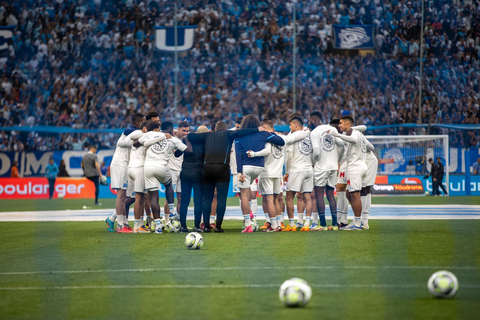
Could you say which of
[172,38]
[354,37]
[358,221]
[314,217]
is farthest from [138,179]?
[354,37]

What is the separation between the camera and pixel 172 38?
31.5 meters

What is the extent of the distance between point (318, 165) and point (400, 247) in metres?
3.20

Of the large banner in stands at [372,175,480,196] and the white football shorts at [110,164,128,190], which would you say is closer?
the white football shorts at [110,164,128,190]

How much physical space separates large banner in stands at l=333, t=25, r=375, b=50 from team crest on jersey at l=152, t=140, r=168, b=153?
2107 cm

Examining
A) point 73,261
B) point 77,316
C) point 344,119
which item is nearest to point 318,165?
point 344,119

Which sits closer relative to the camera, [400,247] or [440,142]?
[400,247]

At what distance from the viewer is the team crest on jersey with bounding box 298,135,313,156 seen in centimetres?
1174

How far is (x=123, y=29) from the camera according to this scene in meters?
32.3

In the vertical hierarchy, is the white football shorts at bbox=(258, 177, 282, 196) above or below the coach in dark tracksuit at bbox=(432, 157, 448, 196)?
above

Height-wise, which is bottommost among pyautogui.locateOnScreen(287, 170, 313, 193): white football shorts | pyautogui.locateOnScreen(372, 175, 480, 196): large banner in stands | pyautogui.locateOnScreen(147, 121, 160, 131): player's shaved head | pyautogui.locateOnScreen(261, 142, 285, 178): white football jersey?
pyautogui.locateOnScreen(372, 175, 480, 196): large banner in stands

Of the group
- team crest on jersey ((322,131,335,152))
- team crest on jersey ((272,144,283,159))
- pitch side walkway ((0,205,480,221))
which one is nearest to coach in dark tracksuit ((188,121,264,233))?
team crest on jersey ((272,144,283,159))

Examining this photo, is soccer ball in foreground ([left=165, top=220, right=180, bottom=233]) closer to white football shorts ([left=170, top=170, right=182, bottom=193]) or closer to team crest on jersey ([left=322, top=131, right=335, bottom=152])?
white football shorts ([left=170, top=170, right=182, bottom=193])

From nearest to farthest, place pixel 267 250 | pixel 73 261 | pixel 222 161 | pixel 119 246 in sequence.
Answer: pixel 73 261, pixel 267 250, pixel 119 246, pixel 222 161

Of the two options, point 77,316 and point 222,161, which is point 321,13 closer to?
point 222,161
